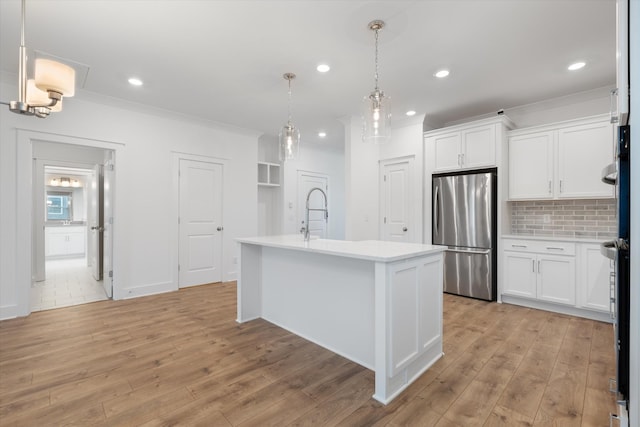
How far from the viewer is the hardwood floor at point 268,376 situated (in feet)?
5.62

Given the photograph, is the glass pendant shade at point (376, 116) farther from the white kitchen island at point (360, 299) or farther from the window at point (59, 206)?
the window at point (59, 206)

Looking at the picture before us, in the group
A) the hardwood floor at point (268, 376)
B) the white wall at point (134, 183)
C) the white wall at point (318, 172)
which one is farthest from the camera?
the white wall at point (318, 172)

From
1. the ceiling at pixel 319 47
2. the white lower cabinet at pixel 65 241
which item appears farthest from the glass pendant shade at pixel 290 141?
the white lower cabinet at pixel 65 241

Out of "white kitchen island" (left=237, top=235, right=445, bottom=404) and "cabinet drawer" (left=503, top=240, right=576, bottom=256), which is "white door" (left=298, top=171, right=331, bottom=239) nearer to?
"white kitchen island" (left=237, top=235, right=445, bottom=404)

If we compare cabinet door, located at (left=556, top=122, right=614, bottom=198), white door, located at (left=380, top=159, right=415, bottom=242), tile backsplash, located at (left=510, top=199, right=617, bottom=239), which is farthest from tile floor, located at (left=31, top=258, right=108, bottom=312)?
cabinet door, located at (left=556, top=122, right=614, bottom=198)

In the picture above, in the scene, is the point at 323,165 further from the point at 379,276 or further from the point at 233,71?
the point at 379,276

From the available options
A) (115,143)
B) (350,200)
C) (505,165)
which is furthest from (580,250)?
(115,143)

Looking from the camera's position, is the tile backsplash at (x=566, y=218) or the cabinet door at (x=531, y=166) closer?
the tile backsplash at (x=566, y=218)

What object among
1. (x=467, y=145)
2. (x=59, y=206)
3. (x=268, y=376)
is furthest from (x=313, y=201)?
(x=59, y=206)

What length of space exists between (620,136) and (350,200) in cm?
365

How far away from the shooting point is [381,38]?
2.59 meters

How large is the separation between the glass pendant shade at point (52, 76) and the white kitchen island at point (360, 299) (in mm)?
1738

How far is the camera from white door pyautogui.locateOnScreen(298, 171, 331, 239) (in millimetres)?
6641

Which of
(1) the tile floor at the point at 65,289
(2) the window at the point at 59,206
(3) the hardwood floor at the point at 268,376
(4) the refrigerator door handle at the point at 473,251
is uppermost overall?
(2) the window at the point at 59,206
